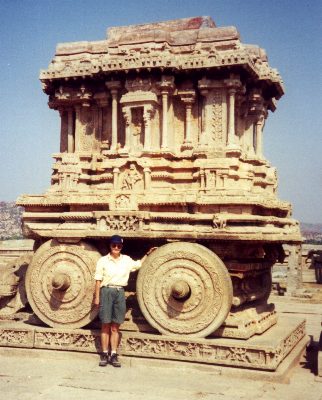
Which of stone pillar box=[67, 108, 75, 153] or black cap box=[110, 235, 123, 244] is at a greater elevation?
stone pillar box=[67, 108, 75, 153]

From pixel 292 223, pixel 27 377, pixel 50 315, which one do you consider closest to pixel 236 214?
A: pixel 292 223

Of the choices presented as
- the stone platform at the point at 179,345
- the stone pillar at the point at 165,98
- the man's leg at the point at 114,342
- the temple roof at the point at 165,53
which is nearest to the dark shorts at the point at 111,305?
the man's leg at the point at 114,342

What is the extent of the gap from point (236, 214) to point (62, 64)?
612cm

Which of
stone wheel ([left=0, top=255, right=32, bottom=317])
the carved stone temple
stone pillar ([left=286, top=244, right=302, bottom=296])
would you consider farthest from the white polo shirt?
stone pillar ([left=286, top=244, right=302, bottom=296])

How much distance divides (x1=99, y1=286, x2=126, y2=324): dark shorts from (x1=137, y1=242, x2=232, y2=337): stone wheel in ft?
1.59

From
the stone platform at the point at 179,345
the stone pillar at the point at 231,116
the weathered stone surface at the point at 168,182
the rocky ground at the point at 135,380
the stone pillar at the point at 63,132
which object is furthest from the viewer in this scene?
the stone pillar at the point at 63,132

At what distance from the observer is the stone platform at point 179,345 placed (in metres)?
8.70

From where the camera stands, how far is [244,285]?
10359 mm

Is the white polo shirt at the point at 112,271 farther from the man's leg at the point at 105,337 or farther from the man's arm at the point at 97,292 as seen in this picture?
the man's leg at the point at 105,337

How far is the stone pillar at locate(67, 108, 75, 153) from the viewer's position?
13188 mm

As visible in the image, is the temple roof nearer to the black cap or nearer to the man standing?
the black cap

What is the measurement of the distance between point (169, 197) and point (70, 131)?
12.9 ft

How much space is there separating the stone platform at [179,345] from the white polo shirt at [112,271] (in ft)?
3.23

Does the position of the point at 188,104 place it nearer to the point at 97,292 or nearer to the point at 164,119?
the point at 164,119
